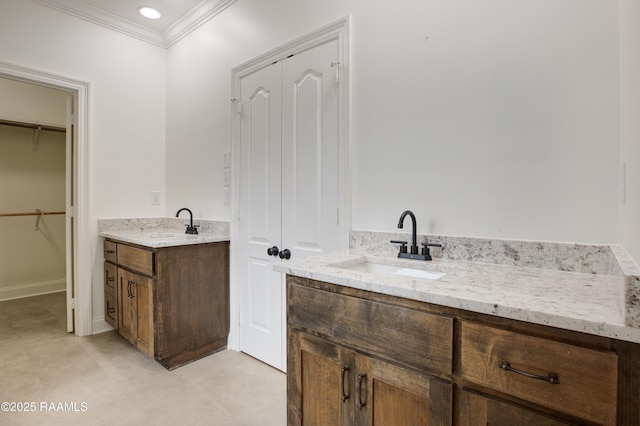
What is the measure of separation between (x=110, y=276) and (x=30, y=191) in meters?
2.20

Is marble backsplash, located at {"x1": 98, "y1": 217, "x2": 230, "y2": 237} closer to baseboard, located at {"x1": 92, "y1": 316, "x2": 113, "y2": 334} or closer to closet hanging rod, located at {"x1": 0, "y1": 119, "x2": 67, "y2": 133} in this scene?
baseboard, located at {"x1": 92, "y1": 316, "x2": 113, "y2": 334}

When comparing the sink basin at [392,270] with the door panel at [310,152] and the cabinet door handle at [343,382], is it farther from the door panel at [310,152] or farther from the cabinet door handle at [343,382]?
the cabinet door handle at [343,382]

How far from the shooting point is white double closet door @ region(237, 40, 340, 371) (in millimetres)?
2021

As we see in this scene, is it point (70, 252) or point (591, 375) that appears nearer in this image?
point (591, 375)

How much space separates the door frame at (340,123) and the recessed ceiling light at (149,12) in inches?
41.9

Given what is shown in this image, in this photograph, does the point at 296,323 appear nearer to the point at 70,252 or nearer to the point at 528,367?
the point at 528,367

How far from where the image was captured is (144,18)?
308 cm

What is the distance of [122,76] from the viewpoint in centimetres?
316

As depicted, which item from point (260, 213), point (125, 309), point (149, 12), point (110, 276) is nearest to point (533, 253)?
point (260, 213)

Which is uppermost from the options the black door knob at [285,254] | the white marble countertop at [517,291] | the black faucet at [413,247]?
the black faucet at [413,247]

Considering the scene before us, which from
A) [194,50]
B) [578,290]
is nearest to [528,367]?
[578,290]

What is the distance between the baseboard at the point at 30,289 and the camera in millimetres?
3828

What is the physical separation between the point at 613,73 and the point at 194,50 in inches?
122

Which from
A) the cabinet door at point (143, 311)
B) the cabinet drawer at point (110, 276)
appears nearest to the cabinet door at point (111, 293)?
the cabinet drawer at point (110, 276)
